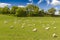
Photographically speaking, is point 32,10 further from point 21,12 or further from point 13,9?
point 13,9

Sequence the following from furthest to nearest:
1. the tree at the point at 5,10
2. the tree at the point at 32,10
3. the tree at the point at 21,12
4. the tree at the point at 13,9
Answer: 1. the tree at the point at 32,10
2. the tree at the point at 21,12
3. the tree at the point at 5,10
4. the tree at the point at 13,9

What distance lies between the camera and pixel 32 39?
6387 mm

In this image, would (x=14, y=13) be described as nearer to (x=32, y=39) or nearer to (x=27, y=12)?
(x=27, y=12)

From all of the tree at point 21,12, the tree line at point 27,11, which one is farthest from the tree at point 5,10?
the tree at point 21,12

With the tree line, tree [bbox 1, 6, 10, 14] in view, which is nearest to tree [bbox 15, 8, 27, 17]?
the tree line

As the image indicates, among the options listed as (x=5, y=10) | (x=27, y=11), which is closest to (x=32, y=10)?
(x=27, y=11)

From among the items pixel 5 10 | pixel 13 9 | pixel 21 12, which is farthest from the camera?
pixel 21 12

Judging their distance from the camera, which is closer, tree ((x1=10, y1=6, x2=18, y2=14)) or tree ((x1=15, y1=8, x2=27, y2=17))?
tree ((x1=10, y1=6, x2=18, y2=14))

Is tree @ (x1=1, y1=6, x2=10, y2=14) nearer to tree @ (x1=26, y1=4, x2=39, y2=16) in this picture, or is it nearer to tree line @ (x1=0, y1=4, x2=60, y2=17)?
tree line @ (x1=0, y1=4, x2=60, y2=17)

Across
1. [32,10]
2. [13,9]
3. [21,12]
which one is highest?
[13,9]

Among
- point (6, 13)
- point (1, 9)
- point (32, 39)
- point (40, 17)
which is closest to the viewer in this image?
point (32, 39)

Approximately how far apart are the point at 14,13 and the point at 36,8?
153 centimetres

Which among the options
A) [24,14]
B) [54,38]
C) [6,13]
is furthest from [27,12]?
[54,38]

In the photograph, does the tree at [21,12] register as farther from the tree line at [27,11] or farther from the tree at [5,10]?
the tree at [5,10]
